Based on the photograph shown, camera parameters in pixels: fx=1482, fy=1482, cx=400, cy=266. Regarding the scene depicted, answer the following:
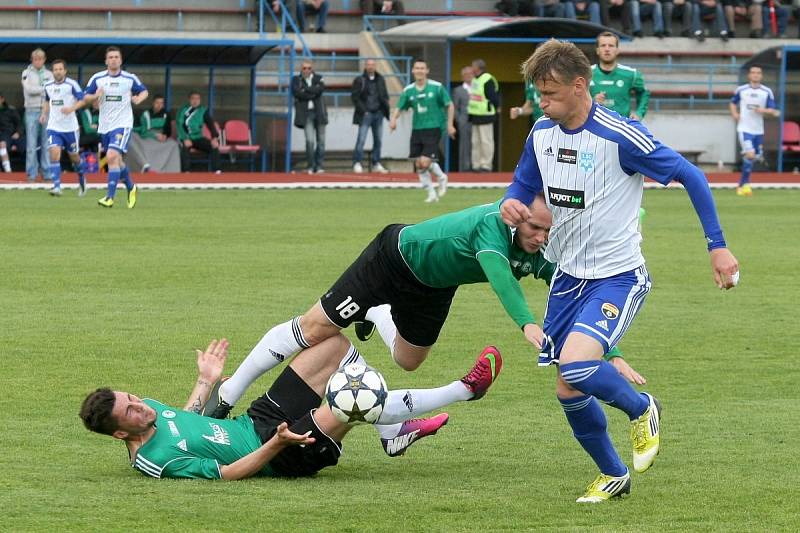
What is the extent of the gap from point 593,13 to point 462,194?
11.0m

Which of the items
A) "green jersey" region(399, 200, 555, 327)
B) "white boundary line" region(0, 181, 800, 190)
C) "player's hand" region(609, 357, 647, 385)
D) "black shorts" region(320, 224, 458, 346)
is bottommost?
"white boundary line" region(0, 181, 800, 190)

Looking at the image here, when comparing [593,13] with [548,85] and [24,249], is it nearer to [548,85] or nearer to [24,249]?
[24,249]

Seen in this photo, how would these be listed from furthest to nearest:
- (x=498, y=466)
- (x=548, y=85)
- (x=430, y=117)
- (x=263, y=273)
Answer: (x=430, y=117) < (x=263, y=273) < (x=498, y=466) < (x=548, y=85)

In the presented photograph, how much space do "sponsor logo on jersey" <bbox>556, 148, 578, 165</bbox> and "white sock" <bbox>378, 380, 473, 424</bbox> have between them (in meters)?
1.19

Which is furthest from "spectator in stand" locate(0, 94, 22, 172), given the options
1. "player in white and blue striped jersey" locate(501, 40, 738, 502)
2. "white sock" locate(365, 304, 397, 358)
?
"player in white and blue striped jersey" locate(501, 40, 738, 502)

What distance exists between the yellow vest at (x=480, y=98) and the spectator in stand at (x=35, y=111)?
840cm

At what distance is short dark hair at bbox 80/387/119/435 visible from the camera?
6.00m

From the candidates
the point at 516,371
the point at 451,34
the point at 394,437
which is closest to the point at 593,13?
the point at 451,34

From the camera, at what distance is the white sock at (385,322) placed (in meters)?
7.41

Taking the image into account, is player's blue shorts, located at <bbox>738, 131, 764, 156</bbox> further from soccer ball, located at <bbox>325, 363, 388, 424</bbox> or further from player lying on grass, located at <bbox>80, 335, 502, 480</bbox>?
soccer ball, located at <bbox>325, 363, 388, 424</bbox>

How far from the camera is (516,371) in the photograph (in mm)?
9008

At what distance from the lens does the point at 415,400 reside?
6.51 metres

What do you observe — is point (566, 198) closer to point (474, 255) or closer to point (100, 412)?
point (474, 255)

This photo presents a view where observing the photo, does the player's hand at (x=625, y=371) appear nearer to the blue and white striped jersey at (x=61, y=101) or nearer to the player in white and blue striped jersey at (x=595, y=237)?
the player in white and blue striped jersey at (x=595, y=237)
